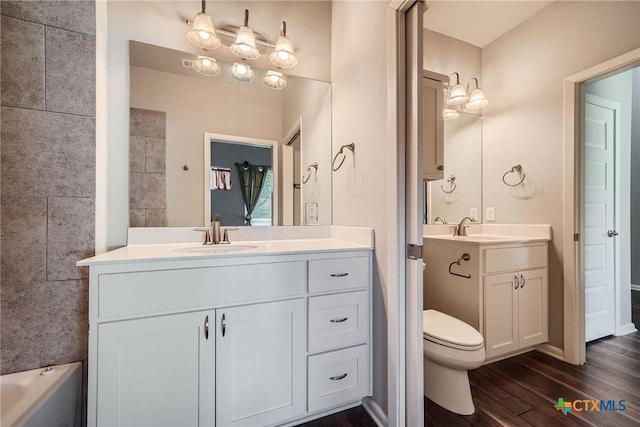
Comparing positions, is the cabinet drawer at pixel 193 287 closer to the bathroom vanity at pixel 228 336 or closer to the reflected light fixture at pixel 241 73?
the bathroom vanity at pixel 228 336

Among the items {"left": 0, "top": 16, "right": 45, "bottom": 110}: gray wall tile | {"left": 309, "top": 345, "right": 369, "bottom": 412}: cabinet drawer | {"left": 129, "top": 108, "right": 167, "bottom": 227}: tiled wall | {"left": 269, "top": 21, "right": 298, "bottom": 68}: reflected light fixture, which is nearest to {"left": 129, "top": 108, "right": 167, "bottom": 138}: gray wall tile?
{"left": 129, "top": 108, "right": 167, "bottom": 227}: tiled wall

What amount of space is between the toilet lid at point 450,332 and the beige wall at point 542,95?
1.07 metres

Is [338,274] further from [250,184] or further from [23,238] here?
[23,238]

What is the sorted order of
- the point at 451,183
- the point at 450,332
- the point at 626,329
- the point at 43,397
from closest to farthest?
Result: the point at 43,397 → the point at 450,332 → the point at 626,329 → the point at 451,183

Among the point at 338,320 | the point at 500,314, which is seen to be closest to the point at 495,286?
the point at 500,314

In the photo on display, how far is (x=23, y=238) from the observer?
3.76ft

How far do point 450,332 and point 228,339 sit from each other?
112cm

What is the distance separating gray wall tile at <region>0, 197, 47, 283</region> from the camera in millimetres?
1123

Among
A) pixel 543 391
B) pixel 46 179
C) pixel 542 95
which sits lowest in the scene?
pixel 543 391

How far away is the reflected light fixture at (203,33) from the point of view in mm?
1445

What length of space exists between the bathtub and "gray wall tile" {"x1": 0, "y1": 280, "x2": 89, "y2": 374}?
2.0 inches

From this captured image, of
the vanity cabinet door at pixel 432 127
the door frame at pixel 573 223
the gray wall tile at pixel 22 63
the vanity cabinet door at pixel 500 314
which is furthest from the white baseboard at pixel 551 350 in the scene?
the gray wall tile at pixel 22 63

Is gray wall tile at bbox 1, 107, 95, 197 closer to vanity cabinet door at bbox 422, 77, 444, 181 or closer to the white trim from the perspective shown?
the white trim

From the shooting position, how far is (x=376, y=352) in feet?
4.27
